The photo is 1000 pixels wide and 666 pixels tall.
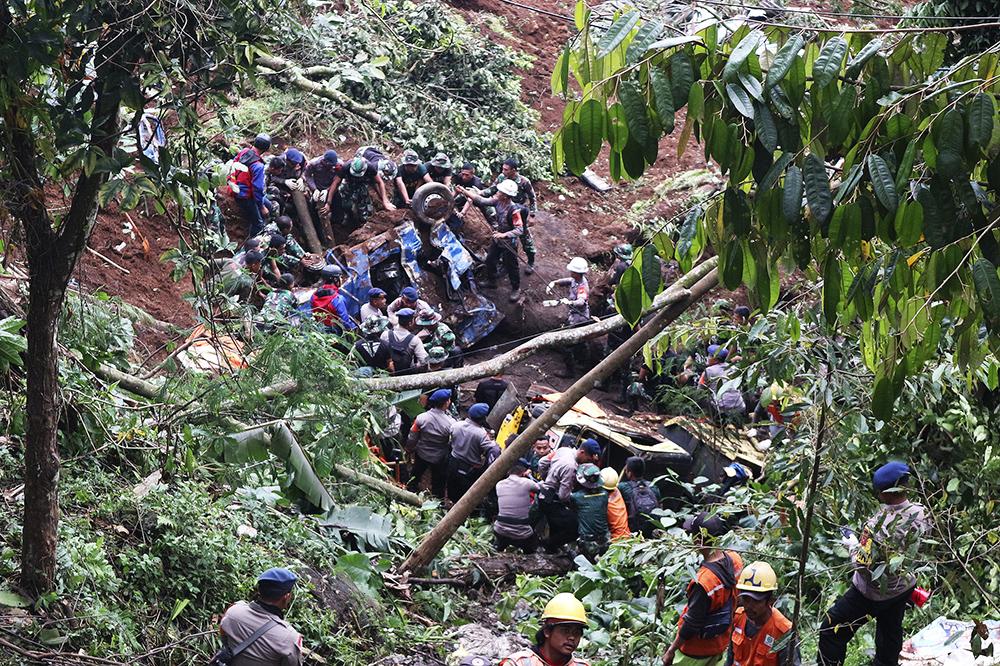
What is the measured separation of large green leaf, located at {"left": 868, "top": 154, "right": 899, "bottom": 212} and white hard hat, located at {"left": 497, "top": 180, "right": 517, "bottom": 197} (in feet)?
44.6

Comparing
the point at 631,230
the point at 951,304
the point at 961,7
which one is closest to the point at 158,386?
the point at 951,304

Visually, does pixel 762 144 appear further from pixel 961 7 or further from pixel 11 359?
pixel 961 7

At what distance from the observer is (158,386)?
8.13 metres

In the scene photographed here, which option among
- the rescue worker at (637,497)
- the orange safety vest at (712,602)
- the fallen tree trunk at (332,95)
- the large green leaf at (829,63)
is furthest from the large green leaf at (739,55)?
the fallen tree trunk at (332,95)

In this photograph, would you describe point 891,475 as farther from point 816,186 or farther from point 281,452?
point 281,452

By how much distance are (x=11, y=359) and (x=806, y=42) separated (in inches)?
184

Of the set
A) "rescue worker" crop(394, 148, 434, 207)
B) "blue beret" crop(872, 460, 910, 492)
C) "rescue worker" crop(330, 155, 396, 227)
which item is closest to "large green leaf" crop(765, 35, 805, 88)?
"blue beret" crop(872, 460, 910, 492)

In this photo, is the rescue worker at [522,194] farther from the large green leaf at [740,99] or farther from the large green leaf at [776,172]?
the large green leaf at [740,99]

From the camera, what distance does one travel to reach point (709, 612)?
606 cm

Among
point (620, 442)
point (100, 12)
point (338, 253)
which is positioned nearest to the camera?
point (100, 12)

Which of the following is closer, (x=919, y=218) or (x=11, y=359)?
(x=919, y=218)

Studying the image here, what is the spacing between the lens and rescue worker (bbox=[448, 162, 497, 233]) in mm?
16328

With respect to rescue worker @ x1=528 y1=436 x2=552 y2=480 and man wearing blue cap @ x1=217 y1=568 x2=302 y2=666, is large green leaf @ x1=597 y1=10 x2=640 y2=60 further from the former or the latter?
rescue worker @ x1=528 y1=436 x2=552 y2=480

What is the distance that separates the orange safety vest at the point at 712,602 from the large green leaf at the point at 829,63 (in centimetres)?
342
